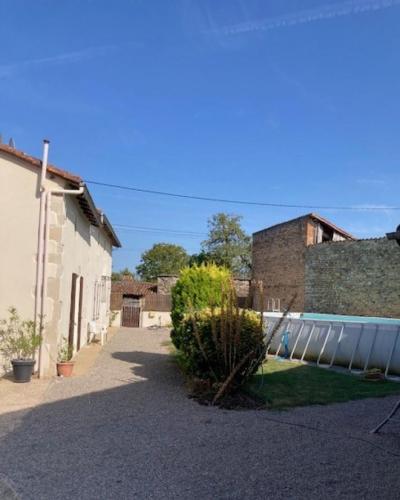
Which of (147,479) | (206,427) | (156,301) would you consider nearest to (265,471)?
(147,479)

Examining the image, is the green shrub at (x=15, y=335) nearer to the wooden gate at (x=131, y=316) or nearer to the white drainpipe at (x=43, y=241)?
the white drainpipe at (x=43, y=241)

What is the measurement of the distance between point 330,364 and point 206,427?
722cm

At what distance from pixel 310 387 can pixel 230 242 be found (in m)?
37.6

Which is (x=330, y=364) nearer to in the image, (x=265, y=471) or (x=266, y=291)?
(x=265, y=471)

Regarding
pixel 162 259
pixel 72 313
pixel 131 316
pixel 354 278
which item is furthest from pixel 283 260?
pixel 162 259

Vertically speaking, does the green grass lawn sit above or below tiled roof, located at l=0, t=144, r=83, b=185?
below

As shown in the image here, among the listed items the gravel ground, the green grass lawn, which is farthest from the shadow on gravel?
the green grass lawn

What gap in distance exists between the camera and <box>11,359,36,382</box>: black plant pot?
8.97m

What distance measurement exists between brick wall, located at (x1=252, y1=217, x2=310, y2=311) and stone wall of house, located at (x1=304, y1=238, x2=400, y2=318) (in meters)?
0.71

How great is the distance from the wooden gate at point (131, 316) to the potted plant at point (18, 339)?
19.1 meters

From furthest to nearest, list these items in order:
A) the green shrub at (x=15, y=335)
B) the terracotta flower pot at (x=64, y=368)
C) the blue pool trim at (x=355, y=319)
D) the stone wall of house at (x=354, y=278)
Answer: the stone wall of house at (x=354, y=278)
the blue pool trim at (x=355, y=319)
the terracotta flower pot at (x=64, y=368)
the green shrub at (x=15, y=335)

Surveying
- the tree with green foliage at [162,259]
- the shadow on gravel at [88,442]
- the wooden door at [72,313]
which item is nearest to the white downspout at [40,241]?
the shadow on gravel at [88,442]

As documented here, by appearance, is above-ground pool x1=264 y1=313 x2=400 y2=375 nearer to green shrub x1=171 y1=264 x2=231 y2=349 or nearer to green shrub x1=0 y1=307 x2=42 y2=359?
green shrub x1=171 y1=264 x2=231 y2=349

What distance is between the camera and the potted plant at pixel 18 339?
30.4 ft
